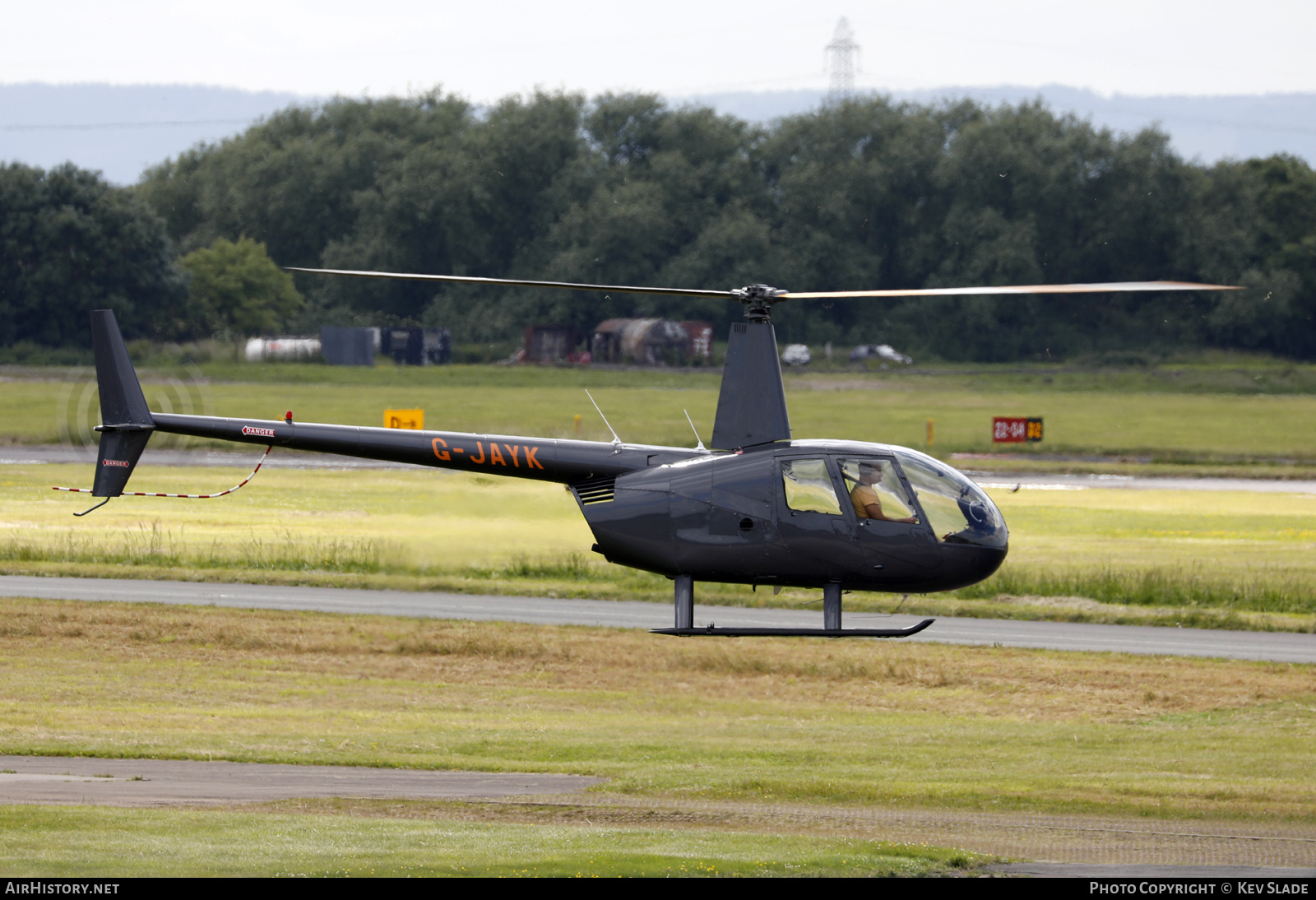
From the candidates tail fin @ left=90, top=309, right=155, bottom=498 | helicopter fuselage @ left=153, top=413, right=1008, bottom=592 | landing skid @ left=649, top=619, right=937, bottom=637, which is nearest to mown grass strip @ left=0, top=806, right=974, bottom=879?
landing skid @ left=649, top=619, right=937, bottom=637

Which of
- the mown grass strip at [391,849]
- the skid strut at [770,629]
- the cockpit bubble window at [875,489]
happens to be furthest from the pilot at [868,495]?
the mown grass strip at [391,849]

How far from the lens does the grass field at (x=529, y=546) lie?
35469mm

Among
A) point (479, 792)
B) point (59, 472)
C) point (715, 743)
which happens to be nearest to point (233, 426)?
point (479, 792)

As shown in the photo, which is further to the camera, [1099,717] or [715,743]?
[1099,717]

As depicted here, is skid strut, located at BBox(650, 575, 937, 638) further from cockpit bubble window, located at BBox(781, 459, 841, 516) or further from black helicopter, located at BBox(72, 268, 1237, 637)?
cockpit bubble window, located at BBox(781, 459, 841, 516)

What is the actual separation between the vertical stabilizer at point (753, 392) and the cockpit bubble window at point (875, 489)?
1124mm

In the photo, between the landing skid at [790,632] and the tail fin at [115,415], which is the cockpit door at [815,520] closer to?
the landing skid at [790,632]

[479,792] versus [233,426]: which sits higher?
[233,426]

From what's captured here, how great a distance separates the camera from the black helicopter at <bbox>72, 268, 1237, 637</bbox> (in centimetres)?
1703

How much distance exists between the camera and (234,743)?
988 inches

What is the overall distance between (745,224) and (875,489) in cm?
8174

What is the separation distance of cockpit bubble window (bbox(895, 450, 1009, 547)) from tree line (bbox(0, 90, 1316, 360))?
6914cm

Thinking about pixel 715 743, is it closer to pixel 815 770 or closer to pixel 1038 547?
pixel 815 770

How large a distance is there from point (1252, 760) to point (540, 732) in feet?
42.2
